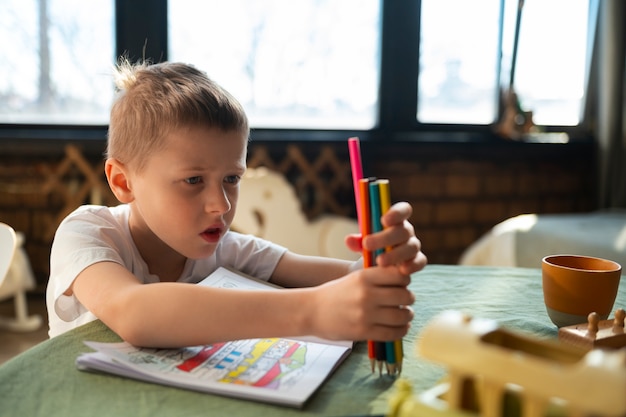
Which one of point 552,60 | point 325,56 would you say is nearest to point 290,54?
point 325,56

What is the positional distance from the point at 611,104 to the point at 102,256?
282cm

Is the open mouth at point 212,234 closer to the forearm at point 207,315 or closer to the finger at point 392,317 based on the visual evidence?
the forearm at point 207,315

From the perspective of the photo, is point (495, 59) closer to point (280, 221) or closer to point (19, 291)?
point (280, 221)

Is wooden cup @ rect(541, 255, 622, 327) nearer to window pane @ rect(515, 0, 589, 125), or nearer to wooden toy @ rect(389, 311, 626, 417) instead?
wooden toy @ rect(389, 311, 626, 417)

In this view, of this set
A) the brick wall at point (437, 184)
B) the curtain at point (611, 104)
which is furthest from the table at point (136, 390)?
the curtain at point (611, 104)

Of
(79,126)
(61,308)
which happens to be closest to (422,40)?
(79,126)

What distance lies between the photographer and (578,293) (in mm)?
688

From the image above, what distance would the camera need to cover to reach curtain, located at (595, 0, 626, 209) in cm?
284

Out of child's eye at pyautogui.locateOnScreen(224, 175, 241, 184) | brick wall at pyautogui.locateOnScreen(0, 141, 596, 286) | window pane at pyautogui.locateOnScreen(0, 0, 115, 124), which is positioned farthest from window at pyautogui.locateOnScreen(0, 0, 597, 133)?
child's eye at pyautogui.locateOnScreen(224, 175, 241, 184)

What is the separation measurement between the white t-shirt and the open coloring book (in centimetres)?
14

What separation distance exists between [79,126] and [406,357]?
2259mm

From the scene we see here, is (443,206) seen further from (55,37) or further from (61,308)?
(61,308)

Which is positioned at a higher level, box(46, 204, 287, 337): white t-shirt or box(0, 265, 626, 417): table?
box(46, 204, 287, 337): white t-shirt

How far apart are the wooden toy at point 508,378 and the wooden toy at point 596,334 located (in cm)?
24
